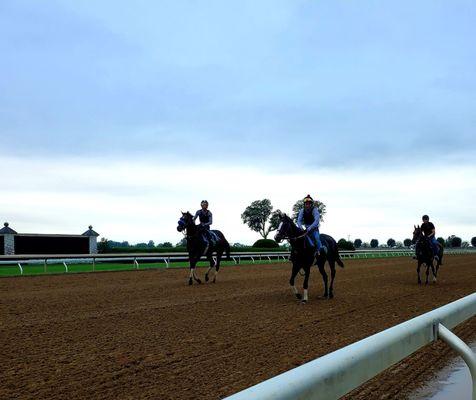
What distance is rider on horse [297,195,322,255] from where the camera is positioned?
1266 cm

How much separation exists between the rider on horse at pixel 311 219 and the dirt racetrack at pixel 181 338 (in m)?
1.40

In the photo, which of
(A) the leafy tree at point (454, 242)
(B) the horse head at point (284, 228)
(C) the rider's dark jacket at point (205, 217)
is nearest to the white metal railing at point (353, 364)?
(B) the horse head at point (284, 228)

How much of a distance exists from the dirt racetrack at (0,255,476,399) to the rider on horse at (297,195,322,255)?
140 cm

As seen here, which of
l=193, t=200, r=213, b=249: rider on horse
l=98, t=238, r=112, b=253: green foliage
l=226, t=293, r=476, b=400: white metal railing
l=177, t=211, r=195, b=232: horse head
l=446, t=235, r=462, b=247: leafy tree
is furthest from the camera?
l=446, t=235, r=462, b=247: leafy tree

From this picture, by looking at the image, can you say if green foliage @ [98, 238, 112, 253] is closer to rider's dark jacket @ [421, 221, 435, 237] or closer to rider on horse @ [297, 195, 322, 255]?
A: rider's dark jacket @ [421, 221, 435, 237]

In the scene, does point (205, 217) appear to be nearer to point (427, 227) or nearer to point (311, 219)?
point (311, 219)

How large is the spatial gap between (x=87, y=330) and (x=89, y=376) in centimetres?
299

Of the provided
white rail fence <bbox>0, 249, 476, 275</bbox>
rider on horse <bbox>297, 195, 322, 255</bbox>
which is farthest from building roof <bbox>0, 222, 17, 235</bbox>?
rider on horse <bbox>297, 195, 322, 255</bbox>

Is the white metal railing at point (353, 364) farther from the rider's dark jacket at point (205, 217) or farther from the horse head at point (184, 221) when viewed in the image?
the rider's dark jacket at point (205, 217)

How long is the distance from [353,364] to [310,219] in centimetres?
1028

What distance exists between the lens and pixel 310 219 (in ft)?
42.4

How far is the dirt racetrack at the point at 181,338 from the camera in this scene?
536cm

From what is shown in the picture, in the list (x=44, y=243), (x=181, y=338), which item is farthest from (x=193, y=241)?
(x=44, y=243)

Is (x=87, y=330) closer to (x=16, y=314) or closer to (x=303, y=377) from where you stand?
(x=16, y=314)
